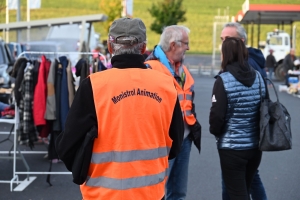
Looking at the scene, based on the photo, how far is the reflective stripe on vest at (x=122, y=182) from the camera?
9.59 ft

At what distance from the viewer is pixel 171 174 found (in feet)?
16.4

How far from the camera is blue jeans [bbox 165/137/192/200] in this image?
493cm

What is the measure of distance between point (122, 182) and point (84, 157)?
237mm

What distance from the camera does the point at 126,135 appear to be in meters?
2.91

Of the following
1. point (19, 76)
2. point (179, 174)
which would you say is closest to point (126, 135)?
point (179, 174)

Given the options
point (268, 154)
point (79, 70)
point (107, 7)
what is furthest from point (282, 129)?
point (107, 7)

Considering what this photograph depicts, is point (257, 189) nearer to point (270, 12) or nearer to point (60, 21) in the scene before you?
point (60, 21)

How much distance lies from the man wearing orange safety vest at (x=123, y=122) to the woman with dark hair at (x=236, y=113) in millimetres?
1522

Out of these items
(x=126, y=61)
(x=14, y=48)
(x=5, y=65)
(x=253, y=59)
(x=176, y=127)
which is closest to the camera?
(x=126, y=61)

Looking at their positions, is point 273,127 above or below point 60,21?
below

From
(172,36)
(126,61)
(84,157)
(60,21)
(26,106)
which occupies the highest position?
(60,21)

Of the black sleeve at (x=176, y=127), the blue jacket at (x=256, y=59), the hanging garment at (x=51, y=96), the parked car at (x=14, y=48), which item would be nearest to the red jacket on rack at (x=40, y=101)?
the hanging garment at (x=51, y=96)

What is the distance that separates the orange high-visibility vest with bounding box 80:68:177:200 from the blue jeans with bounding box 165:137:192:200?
6.31 feet

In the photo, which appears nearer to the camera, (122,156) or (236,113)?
(122,156)
